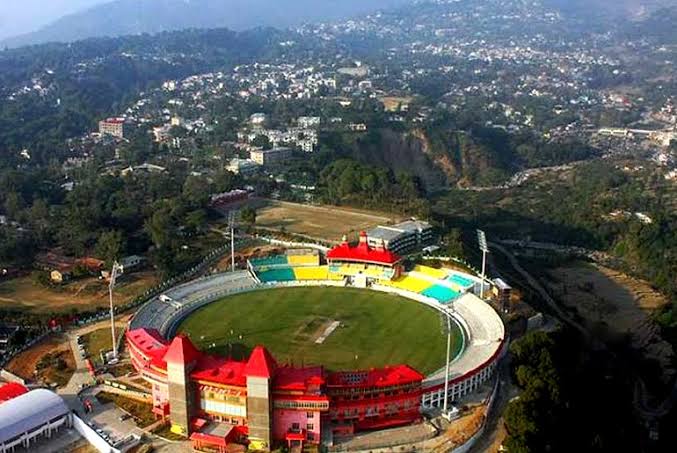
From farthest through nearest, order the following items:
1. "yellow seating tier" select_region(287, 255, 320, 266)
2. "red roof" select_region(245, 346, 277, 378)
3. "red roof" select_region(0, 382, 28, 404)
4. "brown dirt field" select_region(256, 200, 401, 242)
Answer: "brown dirt field" select_region(256, 200, 401, 242) < "yellow seating tier" select_region(287, 255, 320, 266) < "red roof" select_region(0, 382, 28, 404) < "red roof" select_region(245, 346, 277, 378)

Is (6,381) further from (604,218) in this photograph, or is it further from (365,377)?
(604,218)

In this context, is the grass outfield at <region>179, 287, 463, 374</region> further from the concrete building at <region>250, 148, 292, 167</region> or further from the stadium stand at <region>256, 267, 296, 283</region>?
the concrete building at <region>250, 148, 292, 167</region>

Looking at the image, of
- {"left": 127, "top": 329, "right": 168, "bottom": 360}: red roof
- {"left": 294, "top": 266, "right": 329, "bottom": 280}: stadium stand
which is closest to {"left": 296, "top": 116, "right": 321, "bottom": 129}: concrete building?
{"left": 294, "top": 266, "right": 329, "bottom": 280}: stadium stand

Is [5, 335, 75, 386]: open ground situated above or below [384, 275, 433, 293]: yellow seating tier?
above

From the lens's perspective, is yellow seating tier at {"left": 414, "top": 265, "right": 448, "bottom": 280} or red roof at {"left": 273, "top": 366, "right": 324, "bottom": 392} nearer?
red roof at {"left": 273, "top": 366, "right": 324, "bottom": 392}

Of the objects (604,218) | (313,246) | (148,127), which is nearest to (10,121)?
(148,127)

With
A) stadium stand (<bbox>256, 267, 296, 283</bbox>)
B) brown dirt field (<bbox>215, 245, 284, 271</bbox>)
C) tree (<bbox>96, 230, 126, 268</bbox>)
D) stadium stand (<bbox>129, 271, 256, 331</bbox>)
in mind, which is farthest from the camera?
brown dirt field (<bbox>215, 245, 284, 271</bbox>)

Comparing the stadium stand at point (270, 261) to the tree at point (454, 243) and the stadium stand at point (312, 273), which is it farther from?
the tree at point (454, 243)

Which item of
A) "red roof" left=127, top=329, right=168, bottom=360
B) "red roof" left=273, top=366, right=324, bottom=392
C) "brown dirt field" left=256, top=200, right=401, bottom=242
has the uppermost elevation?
"red roof" left=273, top=366, right=324, bottom=392
